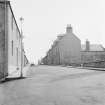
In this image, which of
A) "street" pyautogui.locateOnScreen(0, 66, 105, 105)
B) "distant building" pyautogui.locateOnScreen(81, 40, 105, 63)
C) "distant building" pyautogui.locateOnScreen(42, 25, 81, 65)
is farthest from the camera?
"distant building" pyautogui.locateOnScreen(81, 40, 105, 63)

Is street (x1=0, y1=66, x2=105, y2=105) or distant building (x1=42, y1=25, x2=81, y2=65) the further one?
distant building (x1=42, y1=25, x2=81, y2=65)

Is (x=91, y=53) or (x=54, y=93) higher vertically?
(x=91, y=53)

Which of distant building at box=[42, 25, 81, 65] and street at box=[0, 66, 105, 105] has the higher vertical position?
distant building at box=[42, 25, 81, 65]

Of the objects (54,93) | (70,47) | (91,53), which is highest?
(70,47)

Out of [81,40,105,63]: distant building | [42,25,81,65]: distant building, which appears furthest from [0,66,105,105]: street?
[81,40,105,63]: distant building

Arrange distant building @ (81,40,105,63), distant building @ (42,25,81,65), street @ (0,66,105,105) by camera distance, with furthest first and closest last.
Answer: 1. distant building @ (81,40,105,63)
2. distant building @ (42,25,81,65)
3. street @ (0,66,105,105)

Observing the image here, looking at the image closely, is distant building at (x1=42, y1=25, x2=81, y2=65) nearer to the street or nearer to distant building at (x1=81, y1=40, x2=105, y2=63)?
distant building at (x1=81, y1=40, x2=105, y2=63)

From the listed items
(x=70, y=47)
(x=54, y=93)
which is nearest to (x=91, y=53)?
(x=70, y=47)

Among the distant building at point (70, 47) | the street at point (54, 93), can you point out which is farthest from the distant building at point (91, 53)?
the street at point (54, 93)

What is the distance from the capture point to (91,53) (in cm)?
7338

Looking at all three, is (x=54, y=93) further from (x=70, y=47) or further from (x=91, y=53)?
(x=91, y=53)

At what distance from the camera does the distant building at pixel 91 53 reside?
71613mm

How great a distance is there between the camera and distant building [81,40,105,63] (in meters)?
71.6

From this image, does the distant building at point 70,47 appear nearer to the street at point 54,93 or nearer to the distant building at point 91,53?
the distant building at point 91,53
